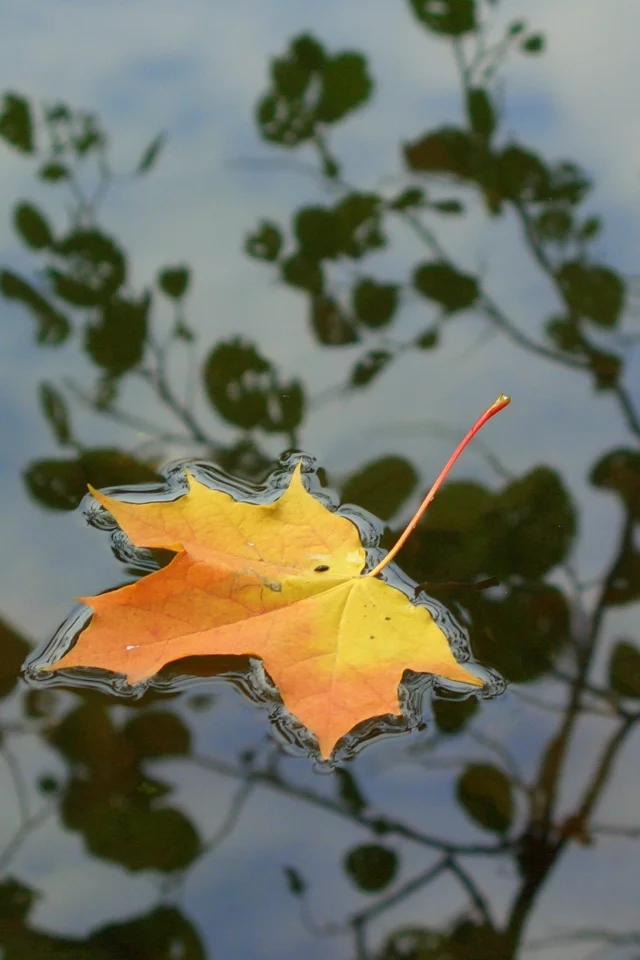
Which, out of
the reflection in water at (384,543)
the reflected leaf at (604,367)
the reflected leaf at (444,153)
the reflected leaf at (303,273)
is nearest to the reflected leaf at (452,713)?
the reflection in water at (384,543)

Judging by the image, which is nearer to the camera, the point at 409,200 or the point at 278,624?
the point at 278,624

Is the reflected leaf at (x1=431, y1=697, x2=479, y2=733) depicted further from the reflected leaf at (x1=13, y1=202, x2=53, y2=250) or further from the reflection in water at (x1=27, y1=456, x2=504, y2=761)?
the reflected leaf at (x1=13, y1=202, x2=53, y2=250)

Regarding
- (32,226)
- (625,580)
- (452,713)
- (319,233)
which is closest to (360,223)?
(319,233)

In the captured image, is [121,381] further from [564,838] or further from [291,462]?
[564,838]

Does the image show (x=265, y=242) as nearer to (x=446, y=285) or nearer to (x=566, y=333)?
(x=446, y=285)

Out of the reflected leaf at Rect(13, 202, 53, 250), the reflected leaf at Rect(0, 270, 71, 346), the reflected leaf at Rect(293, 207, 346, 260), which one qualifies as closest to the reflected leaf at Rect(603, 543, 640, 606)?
the reflected leaf at Rect(293, 207, 346, 260)

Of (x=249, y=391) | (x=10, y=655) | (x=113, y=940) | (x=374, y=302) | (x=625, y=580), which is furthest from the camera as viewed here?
(x=374, y=302)

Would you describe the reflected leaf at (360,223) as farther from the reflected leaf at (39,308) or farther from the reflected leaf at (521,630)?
the reflected leaf at (521,630)
